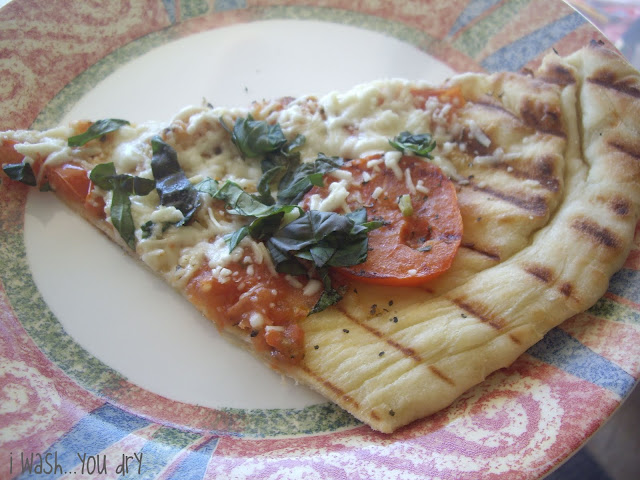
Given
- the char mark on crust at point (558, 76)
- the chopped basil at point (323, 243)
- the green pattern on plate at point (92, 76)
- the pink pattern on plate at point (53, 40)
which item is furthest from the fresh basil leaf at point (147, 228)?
Result: the char mark on crust at point (558, 76)

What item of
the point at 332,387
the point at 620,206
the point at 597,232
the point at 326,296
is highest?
the point at 620,206

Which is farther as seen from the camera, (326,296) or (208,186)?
(208,186)

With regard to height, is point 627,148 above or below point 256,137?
above

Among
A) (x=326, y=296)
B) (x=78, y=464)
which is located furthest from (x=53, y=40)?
(x=78, y=464)

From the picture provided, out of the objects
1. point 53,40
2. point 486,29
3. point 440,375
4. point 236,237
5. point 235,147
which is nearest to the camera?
point 440,375

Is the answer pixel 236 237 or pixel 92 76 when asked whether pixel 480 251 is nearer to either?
pixel 236 237

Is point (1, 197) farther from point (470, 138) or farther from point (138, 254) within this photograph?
point (470, 138)

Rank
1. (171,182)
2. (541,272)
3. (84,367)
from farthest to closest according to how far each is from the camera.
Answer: (171,182) → (84,367) → (541,272)
